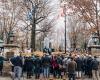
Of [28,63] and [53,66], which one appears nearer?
[28,63]

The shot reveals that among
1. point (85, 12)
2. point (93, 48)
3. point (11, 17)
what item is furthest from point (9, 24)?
point (93, 48)

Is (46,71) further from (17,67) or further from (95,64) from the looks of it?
(17,67)

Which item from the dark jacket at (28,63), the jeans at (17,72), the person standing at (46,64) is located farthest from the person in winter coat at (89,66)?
the jeans at (17,72)

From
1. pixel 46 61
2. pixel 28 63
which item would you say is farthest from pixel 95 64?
pixel 28 63

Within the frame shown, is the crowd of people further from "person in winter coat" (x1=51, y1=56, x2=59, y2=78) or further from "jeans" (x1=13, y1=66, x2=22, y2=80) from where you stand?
"jeans" (x1=13, y1=66, x2=22, y2=80)

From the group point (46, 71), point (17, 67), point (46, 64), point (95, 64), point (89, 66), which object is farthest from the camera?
point (89, 66)

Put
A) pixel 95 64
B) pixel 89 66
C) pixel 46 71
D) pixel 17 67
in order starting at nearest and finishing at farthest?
pixel 17 67
pixel 95 64
pixel 46 71
pixel 89 66

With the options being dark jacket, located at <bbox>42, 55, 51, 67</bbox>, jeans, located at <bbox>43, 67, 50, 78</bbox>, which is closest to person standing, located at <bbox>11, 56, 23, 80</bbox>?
dark jacket, located at <bbox>42, 55, 51, 67</bbox>

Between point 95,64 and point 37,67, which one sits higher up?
point 95,64

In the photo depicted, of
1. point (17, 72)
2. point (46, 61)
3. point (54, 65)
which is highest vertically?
point (46, 61)

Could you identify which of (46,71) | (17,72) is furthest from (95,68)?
(17,72)

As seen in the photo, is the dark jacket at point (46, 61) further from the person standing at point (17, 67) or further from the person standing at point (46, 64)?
the person standing at point (17, 67)

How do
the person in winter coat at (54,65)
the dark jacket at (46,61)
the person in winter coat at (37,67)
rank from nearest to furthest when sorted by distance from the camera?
the dark jacket at (46,61) → the person in winter coat at (37,67) → the person in winter coat at (54,65)

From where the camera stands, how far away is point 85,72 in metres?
31.9
